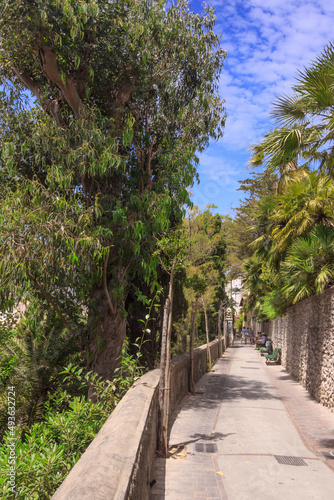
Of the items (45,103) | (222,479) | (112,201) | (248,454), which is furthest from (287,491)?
(45,103)

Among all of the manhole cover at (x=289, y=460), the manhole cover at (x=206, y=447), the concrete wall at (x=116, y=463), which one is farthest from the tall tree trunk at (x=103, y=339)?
the manhole cover at (x=289, y=460)

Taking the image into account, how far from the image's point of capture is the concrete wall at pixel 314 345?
31.6 feet

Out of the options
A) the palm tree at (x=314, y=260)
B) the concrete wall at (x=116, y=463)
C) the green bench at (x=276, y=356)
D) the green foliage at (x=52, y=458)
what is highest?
the palm tree at (x=314, y=260)

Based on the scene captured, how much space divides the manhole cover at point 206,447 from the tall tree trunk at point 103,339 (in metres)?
2.94

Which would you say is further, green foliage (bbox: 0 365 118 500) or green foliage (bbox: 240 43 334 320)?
green foliage (bbox: 240 43 334 320)

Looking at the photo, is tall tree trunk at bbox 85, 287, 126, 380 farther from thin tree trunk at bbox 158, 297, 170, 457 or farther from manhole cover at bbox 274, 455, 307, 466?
manhole cover at bbox 274, 455, 307, 466

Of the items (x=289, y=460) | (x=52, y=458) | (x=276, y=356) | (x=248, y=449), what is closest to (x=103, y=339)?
(x=248, y=449)

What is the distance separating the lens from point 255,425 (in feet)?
25.6

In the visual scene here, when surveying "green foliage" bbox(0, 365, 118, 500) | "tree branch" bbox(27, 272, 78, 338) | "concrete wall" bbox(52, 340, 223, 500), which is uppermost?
"tree branch" bbox(27, 272, 78, 338)

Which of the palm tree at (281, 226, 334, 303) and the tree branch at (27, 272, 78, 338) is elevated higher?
the palm tree at (281, 226, 334, 303)

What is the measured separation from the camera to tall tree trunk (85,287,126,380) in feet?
29.3

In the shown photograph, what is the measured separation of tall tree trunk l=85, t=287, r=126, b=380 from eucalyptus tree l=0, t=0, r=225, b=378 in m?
0.03

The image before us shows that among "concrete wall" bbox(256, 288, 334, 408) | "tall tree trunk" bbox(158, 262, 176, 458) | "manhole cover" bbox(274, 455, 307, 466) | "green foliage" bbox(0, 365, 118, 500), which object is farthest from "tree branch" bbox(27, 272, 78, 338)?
"concrete wall" bbox(256, 288, 334, 408)

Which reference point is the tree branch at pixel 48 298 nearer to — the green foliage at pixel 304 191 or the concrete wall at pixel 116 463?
the concrete wall at pixel 116 463
